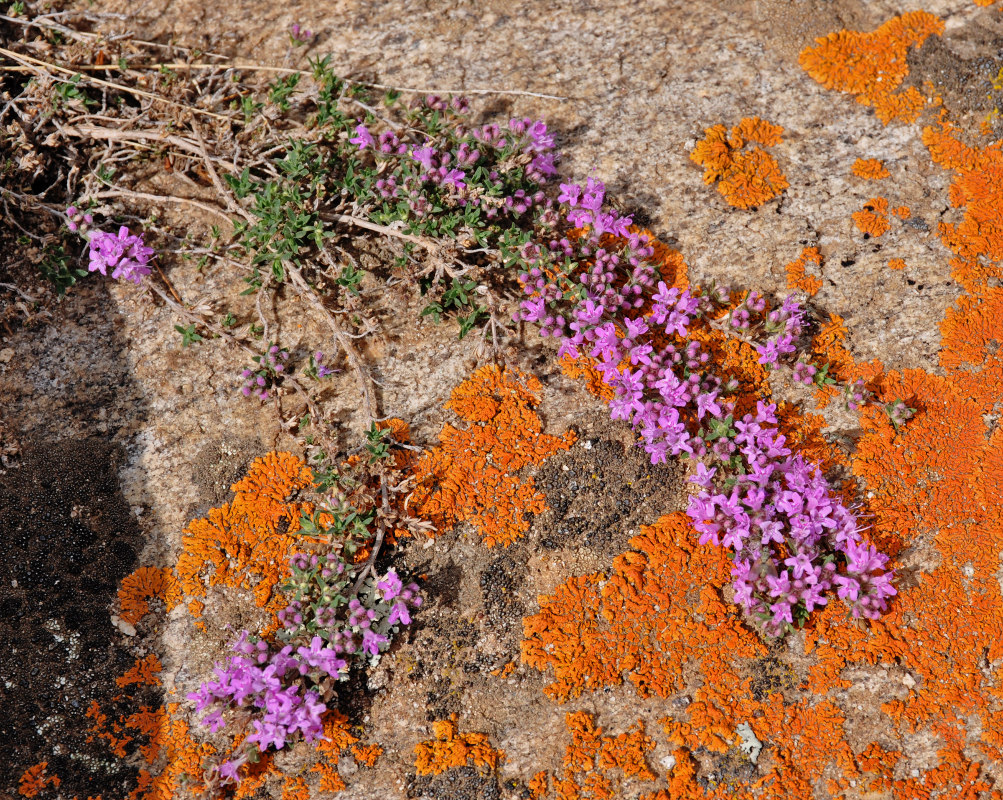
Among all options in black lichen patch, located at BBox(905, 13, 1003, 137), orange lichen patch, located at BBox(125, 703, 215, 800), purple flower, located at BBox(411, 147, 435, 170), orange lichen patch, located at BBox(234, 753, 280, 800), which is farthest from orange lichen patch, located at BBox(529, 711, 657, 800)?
black lichen patch, located at BBox(905, 13, 1003, 137)

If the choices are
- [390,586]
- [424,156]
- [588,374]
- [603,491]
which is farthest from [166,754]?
[424,156]

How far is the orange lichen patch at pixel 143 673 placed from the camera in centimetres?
332

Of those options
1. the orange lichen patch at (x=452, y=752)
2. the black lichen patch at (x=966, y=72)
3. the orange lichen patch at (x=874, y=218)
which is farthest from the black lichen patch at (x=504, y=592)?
the black lichen patch at (x=966, y=72)

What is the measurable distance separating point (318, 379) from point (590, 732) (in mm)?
2211

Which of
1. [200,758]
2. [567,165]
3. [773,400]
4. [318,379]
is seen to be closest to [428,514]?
[318,379]

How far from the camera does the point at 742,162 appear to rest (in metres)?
4.18

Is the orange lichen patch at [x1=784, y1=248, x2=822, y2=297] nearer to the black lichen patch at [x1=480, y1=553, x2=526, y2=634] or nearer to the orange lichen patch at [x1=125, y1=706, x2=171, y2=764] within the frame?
the black lichen patch at [x1=480, y1=553, x2=526, y2=634]

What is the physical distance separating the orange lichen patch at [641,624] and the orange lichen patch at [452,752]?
15.1 inches

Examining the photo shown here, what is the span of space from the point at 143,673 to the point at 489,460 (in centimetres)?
191

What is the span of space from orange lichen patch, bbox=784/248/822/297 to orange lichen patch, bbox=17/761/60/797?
170 inches

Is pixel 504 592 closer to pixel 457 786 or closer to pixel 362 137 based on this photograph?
pixel 457 786

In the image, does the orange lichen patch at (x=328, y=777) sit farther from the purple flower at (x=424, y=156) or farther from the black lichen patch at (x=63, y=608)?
the purple flower at (x=424, y=156)

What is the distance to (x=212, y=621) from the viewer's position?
135 inches

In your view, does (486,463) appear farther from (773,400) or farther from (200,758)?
(200,758)
